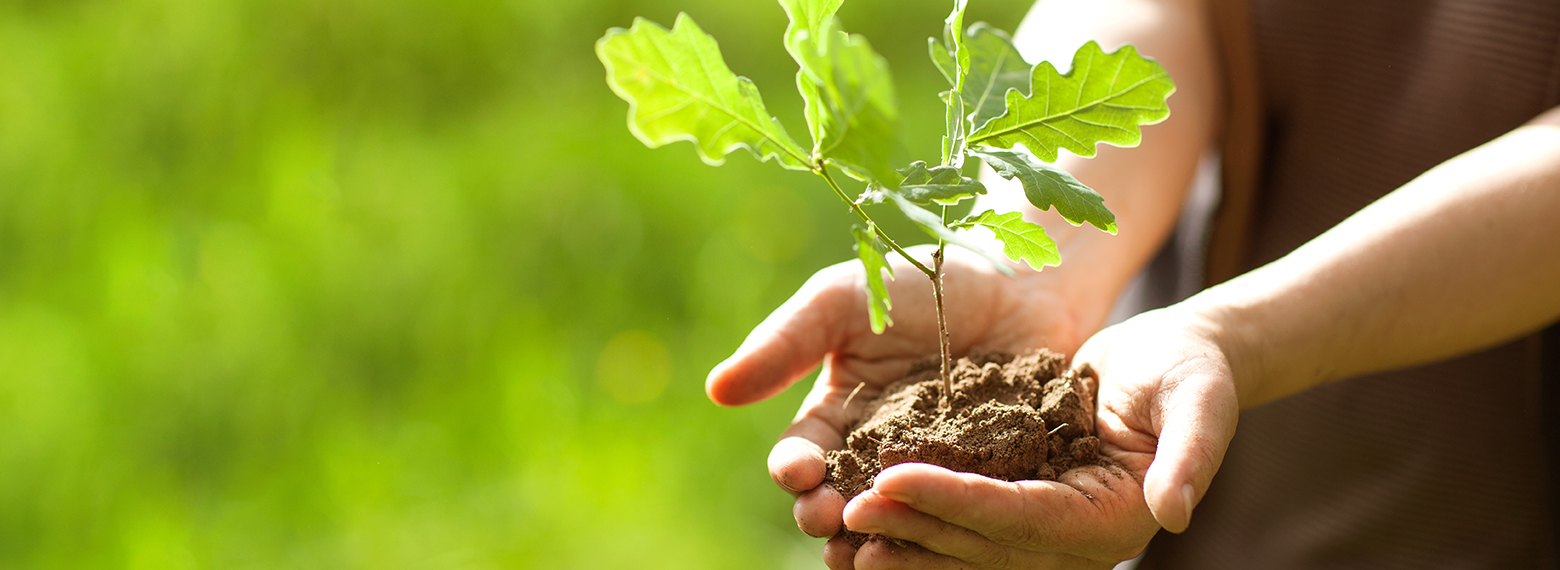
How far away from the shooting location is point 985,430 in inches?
38.0

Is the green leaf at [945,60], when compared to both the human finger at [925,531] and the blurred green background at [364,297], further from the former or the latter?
the blurred green background at [364,297]

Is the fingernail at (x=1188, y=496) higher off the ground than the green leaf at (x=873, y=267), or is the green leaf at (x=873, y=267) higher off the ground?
the green leaf at (x=873, y=267)

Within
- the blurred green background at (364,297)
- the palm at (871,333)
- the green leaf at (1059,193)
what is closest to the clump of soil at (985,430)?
the palm at (871,333)

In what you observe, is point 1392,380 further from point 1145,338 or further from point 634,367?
point 634,367

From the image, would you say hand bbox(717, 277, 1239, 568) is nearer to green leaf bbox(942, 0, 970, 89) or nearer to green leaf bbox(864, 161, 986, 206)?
green leaf bbox(864, 161, 986, 206)

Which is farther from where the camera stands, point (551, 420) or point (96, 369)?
point (551, 420)

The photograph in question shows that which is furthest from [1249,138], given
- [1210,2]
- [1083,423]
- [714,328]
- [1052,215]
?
[714,328]

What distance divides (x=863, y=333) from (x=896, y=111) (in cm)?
50

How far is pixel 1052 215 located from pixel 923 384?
0.42 m

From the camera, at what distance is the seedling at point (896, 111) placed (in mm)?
759

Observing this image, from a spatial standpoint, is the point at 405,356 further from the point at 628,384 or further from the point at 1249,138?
the point at 1249,138

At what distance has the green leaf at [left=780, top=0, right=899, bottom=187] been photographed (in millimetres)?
708

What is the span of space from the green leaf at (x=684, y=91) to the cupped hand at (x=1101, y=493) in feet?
1.08

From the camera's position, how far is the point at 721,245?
2609mm
